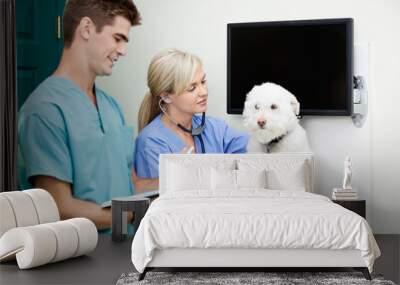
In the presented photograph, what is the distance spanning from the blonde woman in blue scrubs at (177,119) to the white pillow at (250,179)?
67cm

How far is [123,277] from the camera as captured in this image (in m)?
4.84

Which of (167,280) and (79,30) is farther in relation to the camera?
(79,30)

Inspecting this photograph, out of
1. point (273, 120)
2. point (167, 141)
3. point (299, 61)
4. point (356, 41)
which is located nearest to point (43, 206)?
point (167, 141)

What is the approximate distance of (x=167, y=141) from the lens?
683 cm

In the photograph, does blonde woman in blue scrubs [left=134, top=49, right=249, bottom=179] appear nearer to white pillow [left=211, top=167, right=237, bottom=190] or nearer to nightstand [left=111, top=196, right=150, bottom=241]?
nightstand [left=111, top=196, right=150, bottom=241]

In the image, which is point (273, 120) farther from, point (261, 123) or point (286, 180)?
point (286, 180)

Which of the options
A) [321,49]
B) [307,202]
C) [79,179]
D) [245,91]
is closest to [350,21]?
[321,49]

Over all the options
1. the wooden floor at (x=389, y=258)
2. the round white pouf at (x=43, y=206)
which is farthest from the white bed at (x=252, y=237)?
the round white pouf at (x=43, y=206)

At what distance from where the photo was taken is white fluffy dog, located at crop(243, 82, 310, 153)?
6594 mm

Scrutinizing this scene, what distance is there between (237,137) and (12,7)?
234cm

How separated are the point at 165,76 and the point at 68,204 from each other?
4.90 feet

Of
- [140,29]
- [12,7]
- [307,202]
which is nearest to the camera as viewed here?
[307,202]

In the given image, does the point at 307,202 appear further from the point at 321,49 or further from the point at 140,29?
the point at 140,29

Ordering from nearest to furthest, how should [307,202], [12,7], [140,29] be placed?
[307,202] < [12,7] < [140,29]
